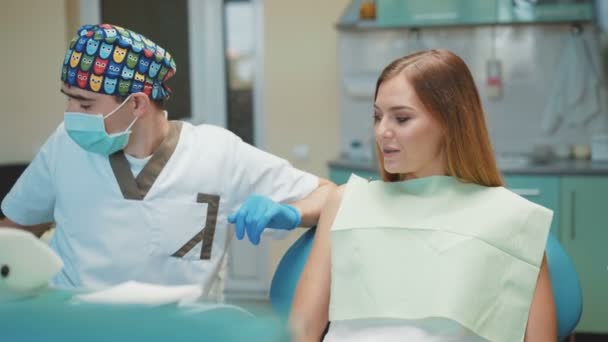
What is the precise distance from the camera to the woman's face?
58.8 inches

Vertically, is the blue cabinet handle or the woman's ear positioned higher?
the woman's ear

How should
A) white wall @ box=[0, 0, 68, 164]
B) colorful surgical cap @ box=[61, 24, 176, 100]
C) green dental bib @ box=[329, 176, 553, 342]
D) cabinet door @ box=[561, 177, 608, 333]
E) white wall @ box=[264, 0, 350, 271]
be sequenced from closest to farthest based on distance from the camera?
green dental bib @ box=[329, 176, 553, 342] → colorful surgical cap @ box=[61, 24, 176, 100] → cabinet door @ box=[561, 177, 608, 333] → white wall @ box=[0, 0, 68, 164] → white wall @ box=[264, 0, 350, 271]

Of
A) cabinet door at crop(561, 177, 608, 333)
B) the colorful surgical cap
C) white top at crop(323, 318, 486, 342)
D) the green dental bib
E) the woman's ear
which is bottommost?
cabinet door at crop(561, 177, 608, 333)

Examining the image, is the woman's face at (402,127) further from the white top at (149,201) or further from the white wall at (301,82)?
the white wall at (301,82)

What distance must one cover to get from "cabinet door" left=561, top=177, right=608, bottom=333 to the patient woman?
6.66 feet

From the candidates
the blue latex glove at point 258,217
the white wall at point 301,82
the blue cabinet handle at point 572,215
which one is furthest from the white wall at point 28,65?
the blue latex glove at point 258,217

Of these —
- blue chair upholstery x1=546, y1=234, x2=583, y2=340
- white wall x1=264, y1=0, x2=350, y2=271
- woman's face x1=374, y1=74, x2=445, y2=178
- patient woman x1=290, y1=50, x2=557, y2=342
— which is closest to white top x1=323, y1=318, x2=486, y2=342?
patient woman x1=290, y1=50, x2=557, y2=342

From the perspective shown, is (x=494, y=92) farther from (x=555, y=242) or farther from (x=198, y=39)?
(x=555, y=242)

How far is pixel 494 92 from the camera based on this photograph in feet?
13.0

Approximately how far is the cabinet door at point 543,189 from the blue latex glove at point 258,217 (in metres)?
2.11

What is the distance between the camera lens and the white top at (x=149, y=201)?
173 centimetres

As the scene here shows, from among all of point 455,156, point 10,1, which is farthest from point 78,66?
point 10,1

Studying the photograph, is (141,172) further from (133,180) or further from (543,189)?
(543,189)

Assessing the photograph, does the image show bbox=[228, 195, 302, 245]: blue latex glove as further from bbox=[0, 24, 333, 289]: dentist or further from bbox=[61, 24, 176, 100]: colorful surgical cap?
bbox=[61, 24, 176, 100]: colorful surgical cap
